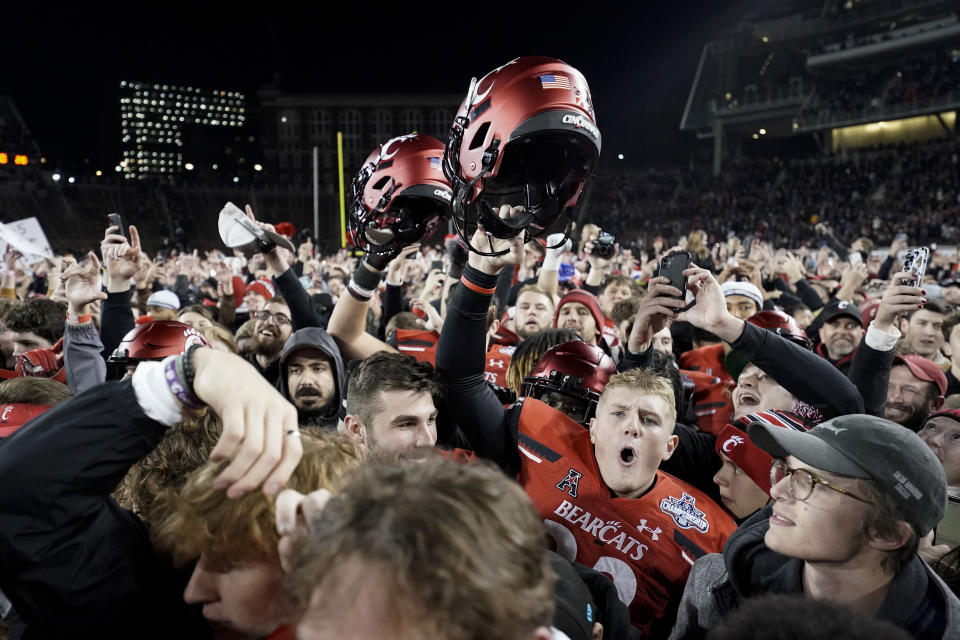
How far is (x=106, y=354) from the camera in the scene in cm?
386

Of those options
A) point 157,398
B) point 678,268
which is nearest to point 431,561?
point 157,398

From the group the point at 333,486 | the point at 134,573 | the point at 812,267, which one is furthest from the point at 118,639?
the point at 812,267

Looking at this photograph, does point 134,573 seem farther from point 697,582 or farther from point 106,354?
point 106,354

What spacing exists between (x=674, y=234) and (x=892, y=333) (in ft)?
103

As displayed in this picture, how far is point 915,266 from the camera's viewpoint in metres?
2.99

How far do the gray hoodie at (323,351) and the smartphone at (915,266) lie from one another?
2.66 metres

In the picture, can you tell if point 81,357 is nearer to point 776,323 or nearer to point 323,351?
point 323,351

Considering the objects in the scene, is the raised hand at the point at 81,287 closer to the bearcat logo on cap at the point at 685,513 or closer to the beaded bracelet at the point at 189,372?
the beaded bracelet at the point at 189,372

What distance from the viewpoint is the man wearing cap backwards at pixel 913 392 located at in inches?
145

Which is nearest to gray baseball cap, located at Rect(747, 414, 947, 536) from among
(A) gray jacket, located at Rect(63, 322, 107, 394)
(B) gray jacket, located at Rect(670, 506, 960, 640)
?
(B) gray jacket, located at Rect(670, 506, 960, 640)

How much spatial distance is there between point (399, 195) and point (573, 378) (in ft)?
3.85

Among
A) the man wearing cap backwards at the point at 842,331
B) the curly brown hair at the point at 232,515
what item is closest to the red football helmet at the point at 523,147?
the curly brown hair at the point at 232,515

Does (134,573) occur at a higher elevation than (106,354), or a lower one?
higher

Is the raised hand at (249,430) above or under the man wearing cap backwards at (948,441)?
above
